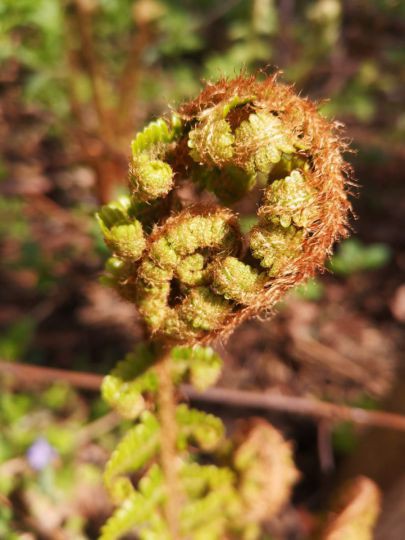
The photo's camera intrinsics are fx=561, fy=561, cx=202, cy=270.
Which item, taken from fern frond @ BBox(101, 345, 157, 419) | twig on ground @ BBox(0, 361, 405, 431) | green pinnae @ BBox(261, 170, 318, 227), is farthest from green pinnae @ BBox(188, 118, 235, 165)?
twig on ground @ BBox(0, 361, 405, 431)

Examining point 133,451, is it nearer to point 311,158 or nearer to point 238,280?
point 238,280

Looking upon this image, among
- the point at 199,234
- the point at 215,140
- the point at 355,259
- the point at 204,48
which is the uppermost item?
the point at 204,48

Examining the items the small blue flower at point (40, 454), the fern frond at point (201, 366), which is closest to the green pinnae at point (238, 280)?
the fern frond at point (201, 366)

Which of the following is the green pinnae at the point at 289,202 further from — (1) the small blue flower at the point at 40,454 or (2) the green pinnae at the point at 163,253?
(1) the small blue flower at the point at 40,454

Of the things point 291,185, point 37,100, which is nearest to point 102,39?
point 37,100

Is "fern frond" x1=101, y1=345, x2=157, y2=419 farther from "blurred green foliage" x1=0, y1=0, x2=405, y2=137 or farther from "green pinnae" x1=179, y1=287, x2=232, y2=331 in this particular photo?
"blurred green foliage" x1=0, y1=0, x2=405, y2=137

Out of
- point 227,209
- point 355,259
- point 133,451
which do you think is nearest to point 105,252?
point 133,451
